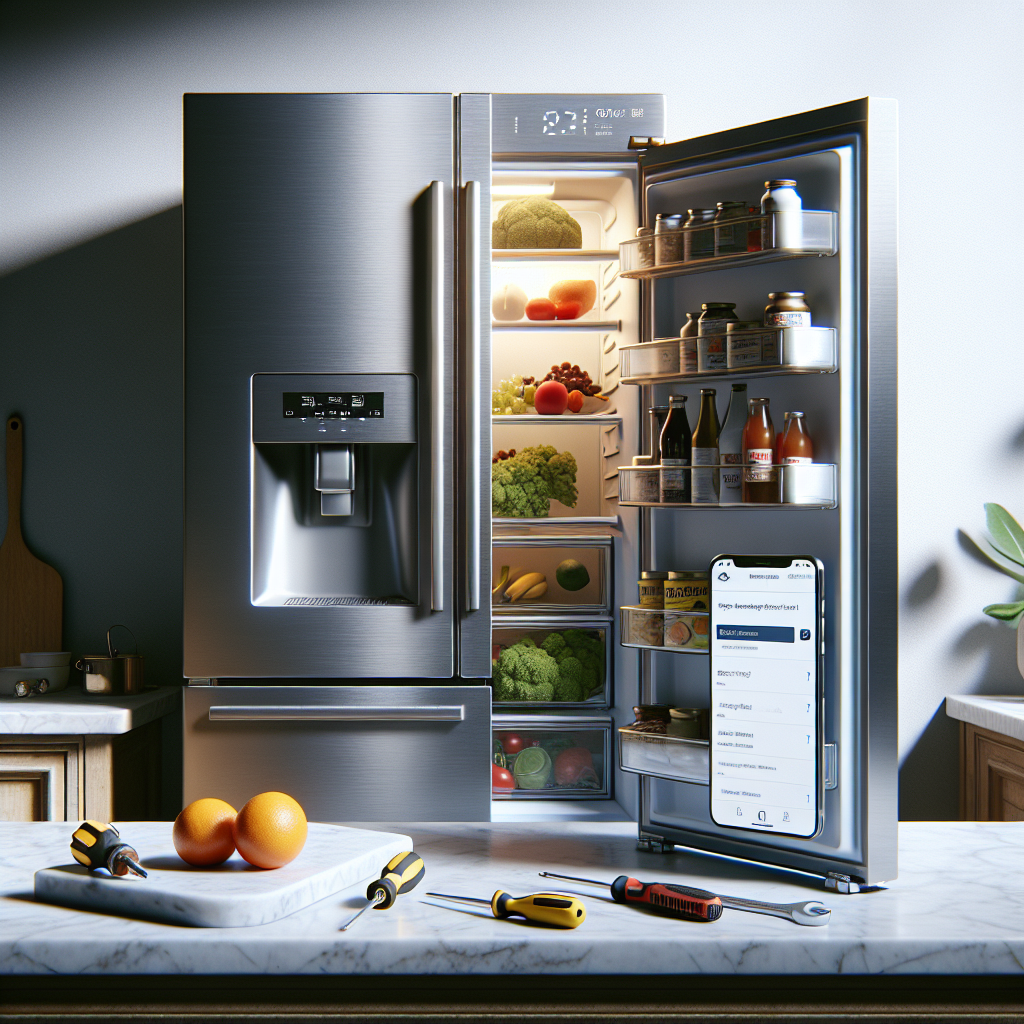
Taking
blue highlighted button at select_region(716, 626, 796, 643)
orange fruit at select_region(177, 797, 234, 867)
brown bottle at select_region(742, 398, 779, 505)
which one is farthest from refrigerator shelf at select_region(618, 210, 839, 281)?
orange fruit at select_region(177, 797, 234, 867)

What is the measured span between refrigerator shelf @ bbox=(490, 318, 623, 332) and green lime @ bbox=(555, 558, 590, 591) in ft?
1.97

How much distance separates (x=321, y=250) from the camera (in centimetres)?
209

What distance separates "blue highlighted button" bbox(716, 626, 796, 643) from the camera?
1292 millimetres

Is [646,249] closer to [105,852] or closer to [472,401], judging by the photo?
[472,401]

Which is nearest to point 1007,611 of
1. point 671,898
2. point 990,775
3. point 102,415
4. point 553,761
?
point 990,775

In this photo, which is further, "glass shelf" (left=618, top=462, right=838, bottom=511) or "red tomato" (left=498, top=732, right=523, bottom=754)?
"red tomato" (left=498, top=732, right=523, bottom=754)

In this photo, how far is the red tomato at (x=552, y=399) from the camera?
2.30m

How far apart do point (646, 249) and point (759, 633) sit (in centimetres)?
65

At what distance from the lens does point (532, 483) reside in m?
2.31

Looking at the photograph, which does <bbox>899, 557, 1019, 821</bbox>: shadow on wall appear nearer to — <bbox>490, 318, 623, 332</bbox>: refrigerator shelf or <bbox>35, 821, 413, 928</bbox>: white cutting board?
<bbox>490, 318, 623, 332</bbox>: refrigerator shelf

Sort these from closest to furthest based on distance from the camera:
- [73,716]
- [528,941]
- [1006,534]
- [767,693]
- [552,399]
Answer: [528,941] < [767,693] < [73,716] < [552,399] < [1006,534]

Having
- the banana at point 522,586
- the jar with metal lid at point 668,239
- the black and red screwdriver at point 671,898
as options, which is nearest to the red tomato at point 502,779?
the banana at point 522,586

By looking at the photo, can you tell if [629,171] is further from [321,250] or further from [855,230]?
[855,230]

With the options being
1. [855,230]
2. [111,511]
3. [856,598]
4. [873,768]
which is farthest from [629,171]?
[111,511]
